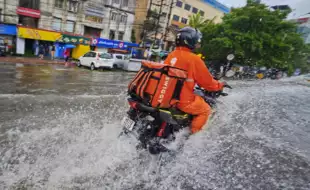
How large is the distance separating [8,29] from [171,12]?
2995 cm

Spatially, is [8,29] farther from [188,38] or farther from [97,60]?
[188,38]

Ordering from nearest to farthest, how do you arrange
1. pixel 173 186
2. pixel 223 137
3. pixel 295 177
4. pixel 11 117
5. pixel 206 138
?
pixel 173 186 < pixel 295 177 < pixel 206 138 < pixel 223 137 < pixel 11 117

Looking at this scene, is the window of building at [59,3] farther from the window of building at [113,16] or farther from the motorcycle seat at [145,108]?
the motorcycle seat at [145,108]

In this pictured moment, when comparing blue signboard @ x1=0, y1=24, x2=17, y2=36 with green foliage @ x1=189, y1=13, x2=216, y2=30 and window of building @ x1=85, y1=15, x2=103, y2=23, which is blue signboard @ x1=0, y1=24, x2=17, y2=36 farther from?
green foliage @ x1=189, y1=13, x2=216, y2=30

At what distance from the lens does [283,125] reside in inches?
205

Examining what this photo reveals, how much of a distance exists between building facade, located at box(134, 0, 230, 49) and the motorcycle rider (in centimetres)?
3130

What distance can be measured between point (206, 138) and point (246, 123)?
1990 millimetres

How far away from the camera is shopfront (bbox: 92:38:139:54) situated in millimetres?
25547

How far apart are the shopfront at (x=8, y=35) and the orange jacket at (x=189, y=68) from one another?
20314 mm

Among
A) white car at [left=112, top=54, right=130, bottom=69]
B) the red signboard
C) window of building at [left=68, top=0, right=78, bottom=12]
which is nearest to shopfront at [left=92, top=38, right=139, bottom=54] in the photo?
window of building at [left=68, top=0, right=78, bottom=12]

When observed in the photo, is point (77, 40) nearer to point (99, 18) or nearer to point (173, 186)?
point (99, 18)

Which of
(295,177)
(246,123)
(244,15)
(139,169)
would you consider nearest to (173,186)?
(139,169)

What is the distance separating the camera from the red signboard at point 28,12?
64.3 ft

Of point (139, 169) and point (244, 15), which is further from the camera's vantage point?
point (244, 15)
